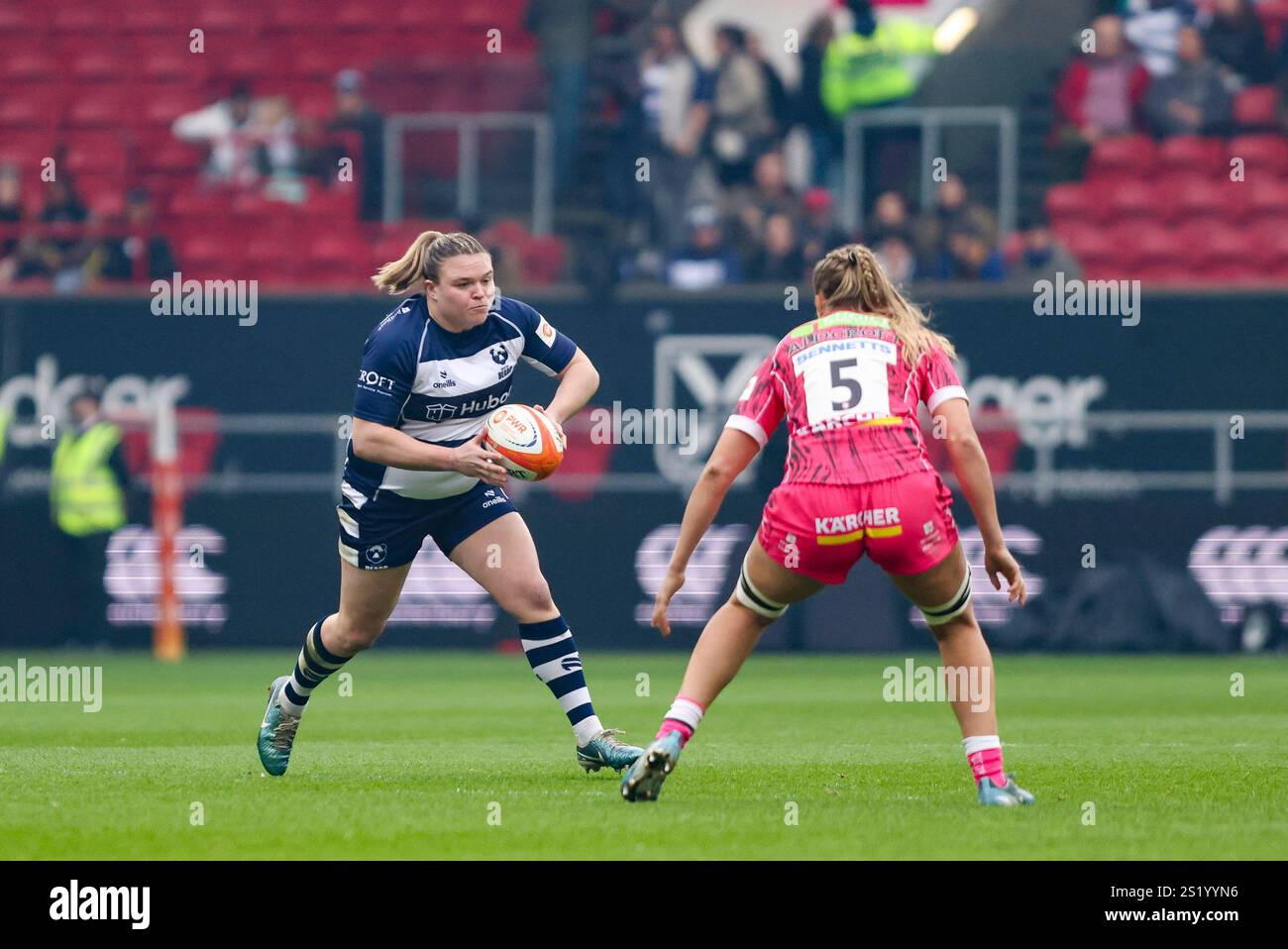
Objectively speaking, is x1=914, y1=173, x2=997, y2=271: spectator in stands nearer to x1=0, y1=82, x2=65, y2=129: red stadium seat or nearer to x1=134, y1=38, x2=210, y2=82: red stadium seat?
x1=134, y1=38, x2=210, y2=82: red stadium seat

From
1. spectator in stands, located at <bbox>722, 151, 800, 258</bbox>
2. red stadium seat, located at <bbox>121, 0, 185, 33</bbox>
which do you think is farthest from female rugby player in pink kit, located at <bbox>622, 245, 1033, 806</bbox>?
red stadium seat, located at <bbox>121, 0, 185, 33</bbox>

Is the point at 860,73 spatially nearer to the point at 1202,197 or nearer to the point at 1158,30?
the point at 1158,30

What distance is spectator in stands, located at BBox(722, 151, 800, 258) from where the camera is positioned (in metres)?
20.7

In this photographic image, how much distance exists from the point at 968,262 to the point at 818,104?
252 centimetres

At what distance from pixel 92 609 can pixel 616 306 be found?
5583 mm

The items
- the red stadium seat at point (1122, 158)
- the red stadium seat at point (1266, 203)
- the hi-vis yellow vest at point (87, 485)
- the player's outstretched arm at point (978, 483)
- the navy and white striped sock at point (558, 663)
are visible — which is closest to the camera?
the player's outstretched arm at point (978, 483)

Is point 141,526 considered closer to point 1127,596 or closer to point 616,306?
point 616,306

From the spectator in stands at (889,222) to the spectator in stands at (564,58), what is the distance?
140 inches

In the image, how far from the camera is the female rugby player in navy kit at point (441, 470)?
8.32 meters

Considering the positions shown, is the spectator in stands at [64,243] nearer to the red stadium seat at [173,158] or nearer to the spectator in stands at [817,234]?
the red stadium seat at [173,158]

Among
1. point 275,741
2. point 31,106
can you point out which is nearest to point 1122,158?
point 31,106

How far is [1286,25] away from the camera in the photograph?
72.5 feet

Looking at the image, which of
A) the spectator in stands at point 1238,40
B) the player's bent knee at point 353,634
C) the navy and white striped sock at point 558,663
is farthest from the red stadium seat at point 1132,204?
the player's bent knee at point 353,634
